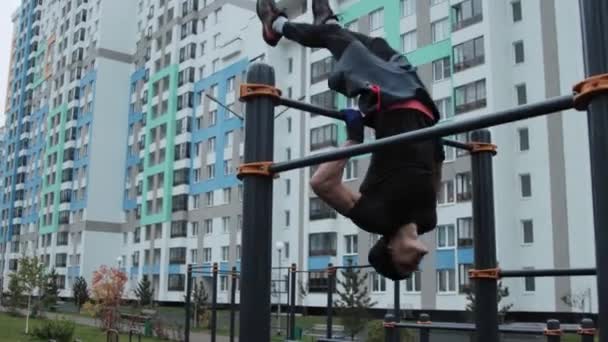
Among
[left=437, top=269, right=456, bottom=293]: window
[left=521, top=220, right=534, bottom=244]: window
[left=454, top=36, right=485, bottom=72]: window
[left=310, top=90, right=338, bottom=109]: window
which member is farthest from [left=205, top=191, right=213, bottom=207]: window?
[left=521, top=220, right=534, bottom=244]: window

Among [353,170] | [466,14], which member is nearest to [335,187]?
[466,14]

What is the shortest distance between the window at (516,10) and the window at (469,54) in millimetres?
2090

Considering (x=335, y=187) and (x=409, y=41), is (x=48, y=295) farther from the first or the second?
(x=335, y=187)

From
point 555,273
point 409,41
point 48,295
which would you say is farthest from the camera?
point 48,295

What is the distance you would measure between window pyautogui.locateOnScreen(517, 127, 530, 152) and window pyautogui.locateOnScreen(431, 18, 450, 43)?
22.8 feet

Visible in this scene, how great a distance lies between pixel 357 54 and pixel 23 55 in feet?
310

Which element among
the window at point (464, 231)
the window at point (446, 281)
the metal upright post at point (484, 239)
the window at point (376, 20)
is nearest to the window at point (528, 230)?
the window at point (464, 231)

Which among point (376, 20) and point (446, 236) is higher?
point (376, 20)

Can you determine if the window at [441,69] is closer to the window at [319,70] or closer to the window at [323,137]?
the window at [323,137]

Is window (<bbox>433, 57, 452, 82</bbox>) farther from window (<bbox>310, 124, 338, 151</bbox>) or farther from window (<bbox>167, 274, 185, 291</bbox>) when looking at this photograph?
window (<bbox>167, 274, 185, 291</bbox>)

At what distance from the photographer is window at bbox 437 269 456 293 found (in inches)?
1351

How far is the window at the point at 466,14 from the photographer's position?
35.2m

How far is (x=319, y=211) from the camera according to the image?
42.7 meters

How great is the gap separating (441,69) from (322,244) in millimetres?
12911
